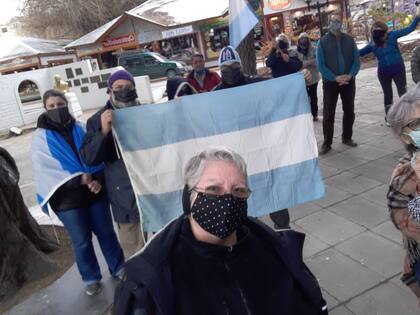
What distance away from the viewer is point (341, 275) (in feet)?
11.5

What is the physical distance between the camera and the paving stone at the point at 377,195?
4711 millimetres

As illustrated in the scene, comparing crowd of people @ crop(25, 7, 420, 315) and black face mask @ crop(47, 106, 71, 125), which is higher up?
black face mask @ crop(47, 106, 71, 125)

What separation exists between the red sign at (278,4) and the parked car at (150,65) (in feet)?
29.8

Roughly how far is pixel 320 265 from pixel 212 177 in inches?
90.1

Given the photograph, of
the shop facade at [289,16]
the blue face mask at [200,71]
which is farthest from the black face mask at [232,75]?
the shop facade at [289,16]

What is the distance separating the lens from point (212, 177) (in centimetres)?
182

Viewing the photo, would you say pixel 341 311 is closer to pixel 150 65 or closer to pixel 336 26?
pixel 336 26

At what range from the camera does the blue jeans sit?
3615mm

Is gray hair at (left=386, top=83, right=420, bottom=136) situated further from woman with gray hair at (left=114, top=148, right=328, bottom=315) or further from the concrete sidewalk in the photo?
the concrete sidewalk

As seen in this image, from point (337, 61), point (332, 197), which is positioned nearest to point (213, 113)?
point (332, 197)

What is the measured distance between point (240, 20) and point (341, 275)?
2.67 m

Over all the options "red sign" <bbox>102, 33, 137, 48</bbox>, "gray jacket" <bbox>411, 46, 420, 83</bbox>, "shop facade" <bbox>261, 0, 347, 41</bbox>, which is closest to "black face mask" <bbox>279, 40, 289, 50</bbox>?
"gray jacket" <bbox>411, 46, 420, 83</bbox>

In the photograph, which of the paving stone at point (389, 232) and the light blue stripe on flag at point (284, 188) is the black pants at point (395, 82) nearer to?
the paving stone at point (389, 232)

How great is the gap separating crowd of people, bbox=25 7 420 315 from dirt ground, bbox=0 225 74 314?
Result: 2.90 feet
